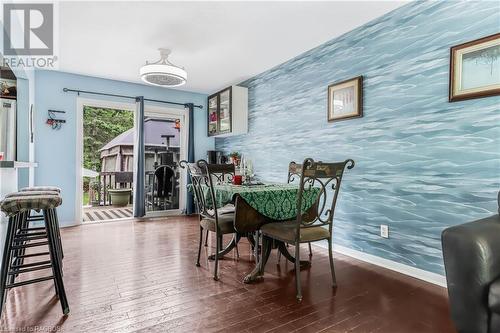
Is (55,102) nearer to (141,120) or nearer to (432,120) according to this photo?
(141,120)

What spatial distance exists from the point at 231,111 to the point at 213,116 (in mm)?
918

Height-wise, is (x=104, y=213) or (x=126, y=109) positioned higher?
(x=126, y=109)

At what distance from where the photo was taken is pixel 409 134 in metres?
2.55

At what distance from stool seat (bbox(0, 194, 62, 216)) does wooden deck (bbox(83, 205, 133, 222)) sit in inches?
144

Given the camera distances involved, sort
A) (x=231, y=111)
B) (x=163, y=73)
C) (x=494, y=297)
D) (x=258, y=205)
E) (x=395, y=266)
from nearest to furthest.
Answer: (x=494, y=297) → (x=258, y=205) → (x=395, y=266) → (x=163, y=73) → (x=231, y=111)

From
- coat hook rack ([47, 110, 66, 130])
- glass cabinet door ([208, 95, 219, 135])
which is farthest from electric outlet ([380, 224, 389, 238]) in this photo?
coat hook rack ([47, 110, 66, 130])

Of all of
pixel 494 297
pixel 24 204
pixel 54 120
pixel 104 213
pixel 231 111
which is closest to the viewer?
pixel 494 297

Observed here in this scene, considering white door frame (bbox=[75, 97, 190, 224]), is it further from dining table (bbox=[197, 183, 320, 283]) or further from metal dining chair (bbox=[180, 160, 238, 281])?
dining table (bbox=[197, 183, 320, 283])

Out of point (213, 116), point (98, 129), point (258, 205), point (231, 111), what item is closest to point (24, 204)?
point (258, 205)

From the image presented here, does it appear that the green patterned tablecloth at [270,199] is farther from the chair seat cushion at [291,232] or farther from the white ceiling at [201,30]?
the white ceiling at [201,30]

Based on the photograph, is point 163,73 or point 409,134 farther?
point 163,73

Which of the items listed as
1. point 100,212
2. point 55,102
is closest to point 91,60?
point 55,102

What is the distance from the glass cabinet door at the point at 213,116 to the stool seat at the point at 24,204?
3783 mm

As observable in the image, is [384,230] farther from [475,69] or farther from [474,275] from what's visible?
[475,69]
